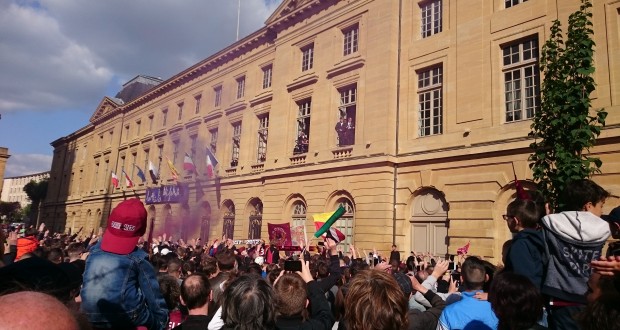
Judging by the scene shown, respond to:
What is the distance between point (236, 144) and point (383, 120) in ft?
40.4

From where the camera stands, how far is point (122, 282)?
317 centimetres

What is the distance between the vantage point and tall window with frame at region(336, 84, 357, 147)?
19.8 m

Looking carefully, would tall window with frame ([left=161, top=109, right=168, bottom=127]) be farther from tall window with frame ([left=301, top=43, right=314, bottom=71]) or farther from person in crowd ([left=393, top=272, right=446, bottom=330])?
person in crowd ([left=393, top=272, right=446, bottom=330])

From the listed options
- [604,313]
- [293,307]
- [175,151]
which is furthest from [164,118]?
[604,313]

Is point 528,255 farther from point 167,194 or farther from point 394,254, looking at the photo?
point 167,194

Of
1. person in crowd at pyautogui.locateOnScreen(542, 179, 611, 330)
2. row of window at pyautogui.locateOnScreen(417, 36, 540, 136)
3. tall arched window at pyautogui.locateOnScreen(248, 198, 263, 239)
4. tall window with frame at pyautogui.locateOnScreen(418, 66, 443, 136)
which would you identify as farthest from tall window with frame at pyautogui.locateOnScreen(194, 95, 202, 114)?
person in crowd at pyautogui.locateOnScreen(542, 179, 611, 330)

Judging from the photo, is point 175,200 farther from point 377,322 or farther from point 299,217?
point 377,322

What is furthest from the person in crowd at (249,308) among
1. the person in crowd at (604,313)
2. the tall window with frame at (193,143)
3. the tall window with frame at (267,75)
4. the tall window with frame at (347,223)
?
the tall window with frame at (193,143)

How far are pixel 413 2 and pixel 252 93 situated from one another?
1167 centimetres

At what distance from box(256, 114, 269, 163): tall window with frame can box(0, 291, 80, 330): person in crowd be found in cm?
2376

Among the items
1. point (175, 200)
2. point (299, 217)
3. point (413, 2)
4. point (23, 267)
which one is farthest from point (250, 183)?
point (23, 267)

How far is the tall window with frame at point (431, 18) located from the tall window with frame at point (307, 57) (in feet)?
21.1

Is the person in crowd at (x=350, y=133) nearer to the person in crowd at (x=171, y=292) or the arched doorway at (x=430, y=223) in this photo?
the arched doorway at (x=430, y=223)

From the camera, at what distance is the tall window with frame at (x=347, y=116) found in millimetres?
19750
